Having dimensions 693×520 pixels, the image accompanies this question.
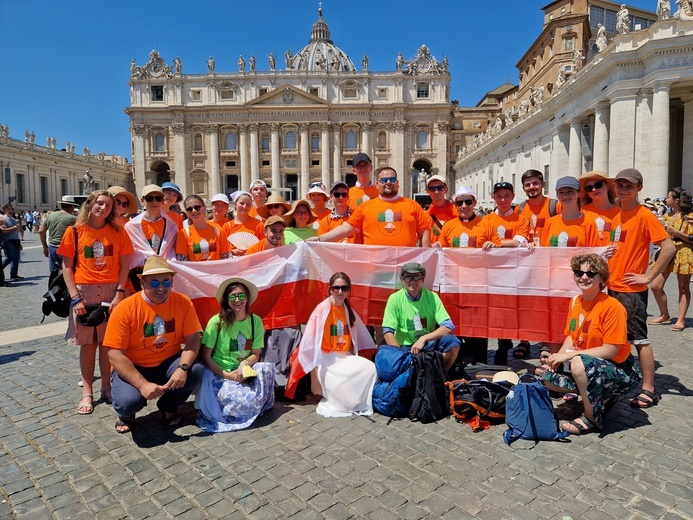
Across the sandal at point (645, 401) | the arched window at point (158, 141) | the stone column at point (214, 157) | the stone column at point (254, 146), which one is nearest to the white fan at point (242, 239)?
the sandal at point (645, 401)

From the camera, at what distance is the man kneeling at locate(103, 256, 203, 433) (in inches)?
159

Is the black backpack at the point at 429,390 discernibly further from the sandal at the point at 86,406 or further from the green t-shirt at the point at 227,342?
the sandal at the point at 86,406

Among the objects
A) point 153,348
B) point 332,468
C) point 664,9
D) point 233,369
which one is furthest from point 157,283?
point 664,9

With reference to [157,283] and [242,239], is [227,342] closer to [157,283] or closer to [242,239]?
[157,283]

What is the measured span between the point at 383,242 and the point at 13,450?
4115mm

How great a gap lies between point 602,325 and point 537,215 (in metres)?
2.15

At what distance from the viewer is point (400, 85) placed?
6462 centimetres

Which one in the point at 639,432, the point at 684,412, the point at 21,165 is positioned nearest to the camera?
the point at 639,432

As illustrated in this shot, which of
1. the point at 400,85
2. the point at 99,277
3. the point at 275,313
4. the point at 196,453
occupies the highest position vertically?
the point at 400,85

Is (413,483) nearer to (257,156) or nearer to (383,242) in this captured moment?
(383,242)

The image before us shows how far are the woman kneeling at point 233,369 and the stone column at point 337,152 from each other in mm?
61415

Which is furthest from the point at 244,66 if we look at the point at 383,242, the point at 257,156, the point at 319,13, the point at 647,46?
the point at 383,242

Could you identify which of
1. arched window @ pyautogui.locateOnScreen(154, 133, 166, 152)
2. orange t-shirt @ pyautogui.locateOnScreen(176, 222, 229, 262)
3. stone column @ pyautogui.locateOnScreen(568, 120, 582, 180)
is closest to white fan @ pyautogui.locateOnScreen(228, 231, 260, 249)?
orange t-shirt @ pyautogui.locateOnScreen(176, 222, 229, 262)

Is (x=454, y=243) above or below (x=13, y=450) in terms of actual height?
above
